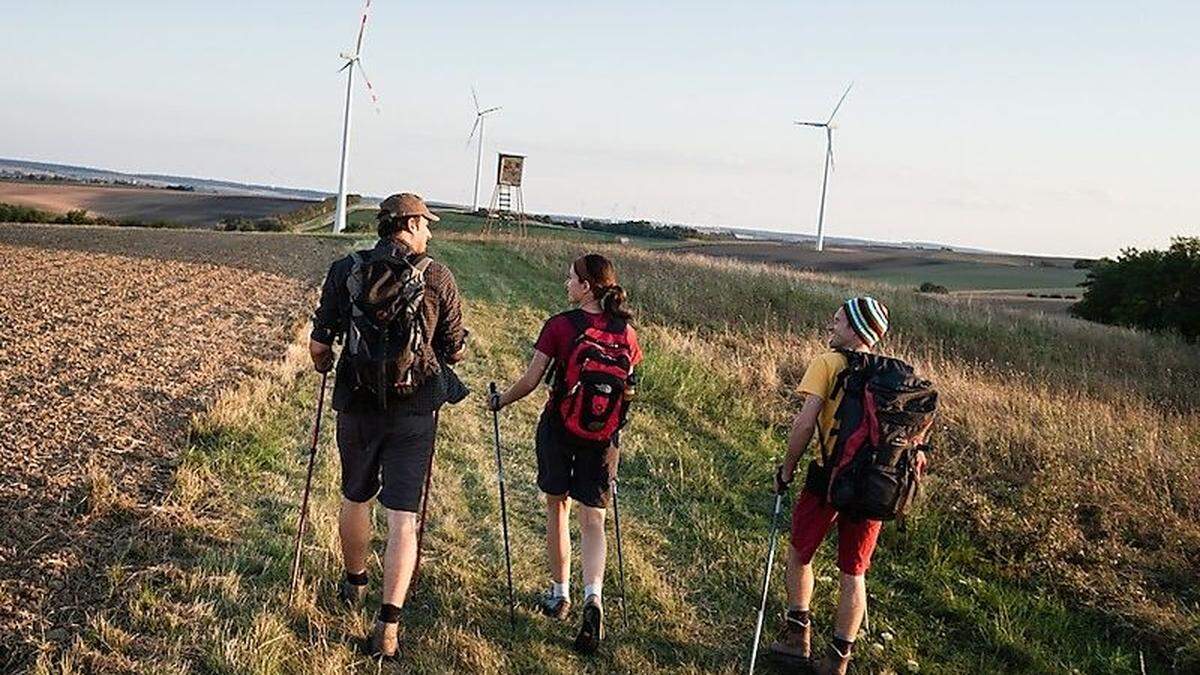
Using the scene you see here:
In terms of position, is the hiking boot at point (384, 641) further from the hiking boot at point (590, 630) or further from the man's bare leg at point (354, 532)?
the hiking boot at point (590, 630)

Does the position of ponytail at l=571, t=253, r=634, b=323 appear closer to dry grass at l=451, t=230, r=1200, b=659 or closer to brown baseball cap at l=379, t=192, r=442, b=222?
brown baseball cap at l=379, t=192, r=442, b=222

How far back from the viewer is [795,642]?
16.5ft

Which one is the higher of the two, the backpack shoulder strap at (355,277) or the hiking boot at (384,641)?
the backpack shoulder strap at (355,277)

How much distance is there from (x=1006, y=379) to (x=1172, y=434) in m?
5.20

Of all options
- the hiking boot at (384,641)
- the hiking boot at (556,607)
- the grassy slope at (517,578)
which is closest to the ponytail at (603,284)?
the hiking boot at (556,607)

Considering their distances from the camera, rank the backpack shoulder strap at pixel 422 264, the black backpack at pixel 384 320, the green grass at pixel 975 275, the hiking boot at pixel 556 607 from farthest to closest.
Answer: the green grass at pixel 975 275 → the hiking boot at pixel 556 607 → the backpack shoulder strap at pixel 422 264 → the black backpack at pixel 384 320

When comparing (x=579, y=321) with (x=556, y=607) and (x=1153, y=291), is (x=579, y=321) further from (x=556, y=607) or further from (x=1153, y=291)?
(x=1153, y=291)

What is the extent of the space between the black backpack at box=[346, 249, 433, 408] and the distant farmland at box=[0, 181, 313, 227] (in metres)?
61.5

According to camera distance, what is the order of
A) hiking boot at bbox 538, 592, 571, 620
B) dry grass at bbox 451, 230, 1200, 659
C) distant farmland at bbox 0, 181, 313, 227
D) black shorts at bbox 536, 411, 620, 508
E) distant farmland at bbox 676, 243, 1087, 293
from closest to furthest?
black shorts at bbox 536, 411, 620, 508, hiking boot at bbox 538, 592, 571, 620, dry grass at bbox 451, 230, 1200, 659, distant farmland at bbox 676, 243, 1087, 293, distant farmland at bbox 0, 181, 313, 227

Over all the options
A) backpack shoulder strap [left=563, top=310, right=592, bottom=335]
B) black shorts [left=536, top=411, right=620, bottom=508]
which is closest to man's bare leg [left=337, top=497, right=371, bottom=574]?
black shorts [left=536, top=411, right=620, bottom=508]

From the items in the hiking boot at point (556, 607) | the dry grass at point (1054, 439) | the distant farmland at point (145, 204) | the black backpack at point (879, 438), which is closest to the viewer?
the black backpack at point (879, 438)

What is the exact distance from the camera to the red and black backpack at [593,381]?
4.78m

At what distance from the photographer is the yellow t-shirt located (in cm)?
461

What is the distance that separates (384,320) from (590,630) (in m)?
1.94
